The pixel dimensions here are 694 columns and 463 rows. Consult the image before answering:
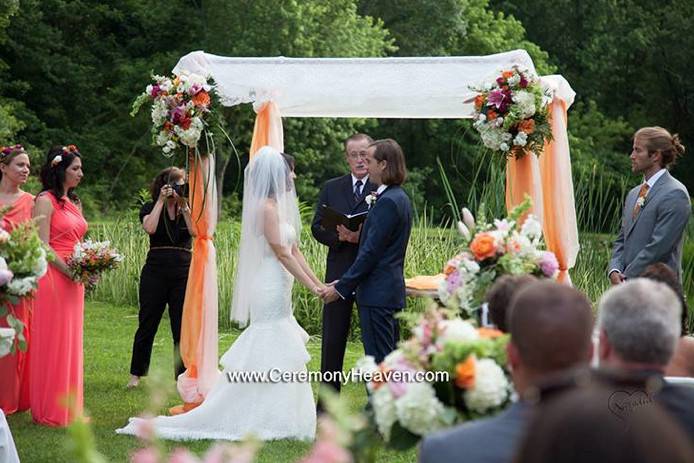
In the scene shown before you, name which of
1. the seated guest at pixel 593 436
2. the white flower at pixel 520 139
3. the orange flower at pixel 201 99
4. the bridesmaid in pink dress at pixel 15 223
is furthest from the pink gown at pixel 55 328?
the seated guest at pixel 593 436

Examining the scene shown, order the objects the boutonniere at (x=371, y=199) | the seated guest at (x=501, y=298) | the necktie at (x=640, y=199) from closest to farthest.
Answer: the seated guest at (x=501, y=298) → the necktie at (x=640, y=199) → the boutonniere at (x=371, y=199)

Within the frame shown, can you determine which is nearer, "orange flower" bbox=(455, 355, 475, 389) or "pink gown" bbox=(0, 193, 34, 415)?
"orange flower" bbox=(455, 355, 475, 389)

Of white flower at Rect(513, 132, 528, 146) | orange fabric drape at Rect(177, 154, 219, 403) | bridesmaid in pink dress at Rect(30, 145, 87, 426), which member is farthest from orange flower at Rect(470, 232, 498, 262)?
bridesmaid in pink dress at Rect(30, 145, 87, 426)

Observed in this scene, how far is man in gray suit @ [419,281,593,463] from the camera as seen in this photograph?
2527 millimetres

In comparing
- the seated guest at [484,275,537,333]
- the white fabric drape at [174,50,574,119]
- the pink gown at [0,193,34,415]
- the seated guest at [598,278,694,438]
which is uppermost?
the white fabric drape at [174,50,574,119]

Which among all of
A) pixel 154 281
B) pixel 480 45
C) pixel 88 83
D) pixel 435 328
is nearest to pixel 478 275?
pixel 435 328

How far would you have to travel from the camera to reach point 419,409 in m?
3.45

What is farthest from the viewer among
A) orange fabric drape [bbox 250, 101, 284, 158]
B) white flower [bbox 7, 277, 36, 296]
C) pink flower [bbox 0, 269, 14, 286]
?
orange fabric drape [bbox 250, 101, 284, 158]

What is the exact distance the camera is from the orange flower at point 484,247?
16.3 feet

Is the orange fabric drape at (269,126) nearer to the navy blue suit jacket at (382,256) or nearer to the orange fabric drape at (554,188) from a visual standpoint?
the navy blue suit jacket at (382,256)

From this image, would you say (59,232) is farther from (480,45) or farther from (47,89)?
(480,45)

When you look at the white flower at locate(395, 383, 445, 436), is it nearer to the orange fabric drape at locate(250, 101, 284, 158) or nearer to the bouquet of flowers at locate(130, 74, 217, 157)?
the bouquet of flowers at locate(130, 74, 217, 157)

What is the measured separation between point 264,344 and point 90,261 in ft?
4.31

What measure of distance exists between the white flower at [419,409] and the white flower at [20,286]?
108 inches
